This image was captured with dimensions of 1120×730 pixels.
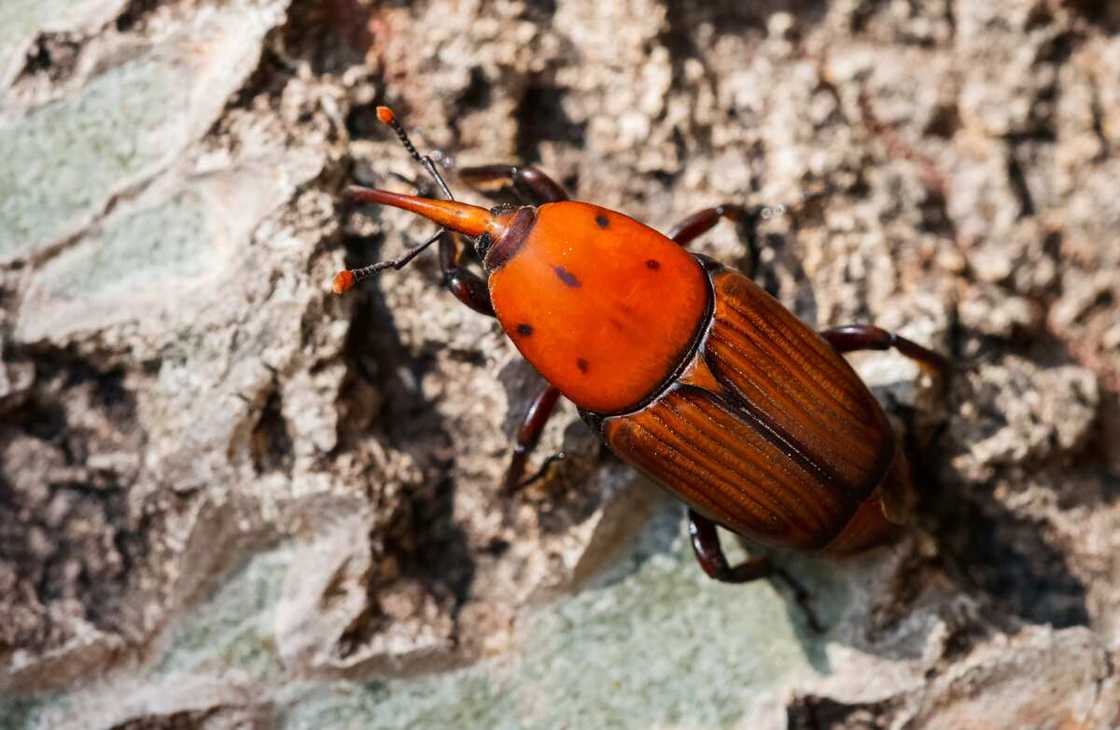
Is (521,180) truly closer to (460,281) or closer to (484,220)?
(484,220)

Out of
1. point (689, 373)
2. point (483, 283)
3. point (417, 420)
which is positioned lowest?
point (417, 420)

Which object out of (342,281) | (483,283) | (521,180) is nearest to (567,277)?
(483,283)

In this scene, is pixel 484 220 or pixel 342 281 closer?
pixel 342 281

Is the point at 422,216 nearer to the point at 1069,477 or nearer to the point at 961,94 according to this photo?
the point at 961,94

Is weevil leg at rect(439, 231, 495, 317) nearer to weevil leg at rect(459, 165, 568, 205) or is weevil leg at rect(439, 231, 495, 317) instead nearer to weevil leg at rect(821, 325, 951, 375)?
weevil leg at rect(459, 165, 568, 205)

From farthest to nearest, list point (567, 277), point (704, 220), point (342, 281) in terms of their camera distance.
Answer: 1. point (704, 220)
2. point (567, 277)
3. point (342, 281)

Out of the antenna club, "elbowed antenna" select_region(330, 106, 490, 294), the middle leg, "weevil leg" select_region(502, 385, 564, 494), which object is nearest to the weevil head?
"elbowed antenna" select_region(330, 106, 490, 294)

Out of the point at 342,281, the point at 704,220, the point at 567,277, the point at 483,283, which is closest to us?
the point at 342,281

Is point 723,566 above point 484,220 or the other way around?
the other way around
